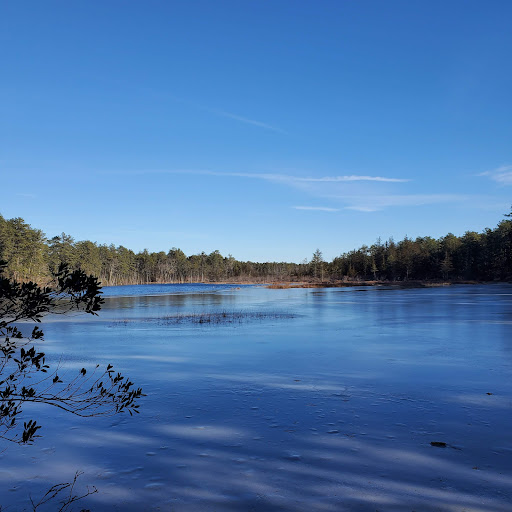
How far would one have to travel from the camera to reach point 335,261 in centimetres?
15350

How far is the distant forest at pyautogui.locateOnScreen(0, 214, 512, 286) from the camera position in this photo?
72125mm

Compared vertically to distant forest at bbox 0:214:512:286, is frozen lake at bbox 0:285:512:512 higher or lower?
lower

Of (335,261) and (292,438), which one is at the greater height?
(335,261)

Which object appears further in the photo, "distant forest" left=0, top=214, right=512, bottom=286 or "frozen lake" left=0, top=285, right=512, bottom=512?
"distant forest" left=0, top=214, right=512, bottom=286

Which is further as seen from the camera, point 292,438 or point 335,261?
point 335,261

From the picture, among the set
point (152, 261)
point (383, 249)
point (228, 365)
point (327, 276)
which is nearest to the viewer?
point (228, 365)

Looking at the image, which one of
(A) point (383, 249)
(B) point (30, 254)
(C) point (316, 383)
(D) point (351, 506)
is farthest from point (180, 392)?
(A) point (383, 249)

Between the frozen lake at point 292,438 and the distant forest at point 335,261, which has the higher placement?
the distant forest at point 335,261

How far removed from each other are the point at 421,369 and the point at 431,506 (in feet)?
24.9

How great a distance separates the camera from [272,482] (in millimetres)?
5176

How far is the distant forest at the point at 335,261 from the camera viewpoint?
72.1m

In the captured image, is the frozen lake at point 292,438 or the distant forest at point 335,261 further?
the distant forest at point 335,261

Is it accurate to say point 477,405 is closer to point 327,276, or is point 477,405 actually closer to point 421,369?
point 421,369

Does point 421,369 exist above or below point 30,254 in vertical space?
below
